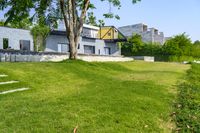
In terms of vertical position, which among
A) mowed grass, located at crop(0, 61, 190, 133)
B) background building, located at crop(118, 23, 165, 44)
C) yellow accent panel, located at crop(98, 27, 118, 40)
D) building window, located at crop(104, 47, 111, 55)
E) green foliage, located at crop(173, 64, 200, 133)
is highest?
background building, located at crop(118, 23, 165, 44)

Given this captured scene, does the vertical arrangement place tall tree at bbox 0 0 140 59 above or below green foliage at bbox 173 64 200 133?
above

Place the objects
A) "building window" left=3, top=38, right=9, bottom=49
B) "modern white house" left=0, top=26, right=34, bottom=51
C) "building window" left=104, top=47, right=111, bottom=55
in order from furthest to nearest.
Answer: "building window" left=104, top=47, right=111, bottom=55 → "building window" left=3, top=38, right=9, bottom=49 → "modern white house" left=0, top=26, right=34, bottom=51

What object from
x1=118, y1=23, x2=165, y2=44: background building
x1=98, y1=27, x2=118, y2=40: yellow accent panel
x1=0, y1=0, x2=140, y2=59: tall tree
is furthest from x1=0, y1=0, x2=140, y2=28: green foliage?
x1=118, y1=23, x2=165, y2=44: background building

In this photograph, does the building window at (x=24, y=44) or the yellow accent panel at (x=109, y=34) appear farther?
the yellow accent panel at (x=109, y=34)

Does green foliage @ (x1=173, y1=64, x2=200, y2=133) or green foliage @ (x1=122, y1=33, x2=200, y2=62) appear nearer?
green foliage @ (x1=173, y1=64, x2=200, y2=133)

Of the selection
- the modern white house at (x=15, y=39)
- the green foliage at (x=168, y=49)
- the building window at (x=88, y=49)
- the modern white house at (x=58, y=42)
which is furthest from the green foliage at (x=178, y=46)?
the modern white house at (x=15, y=39)

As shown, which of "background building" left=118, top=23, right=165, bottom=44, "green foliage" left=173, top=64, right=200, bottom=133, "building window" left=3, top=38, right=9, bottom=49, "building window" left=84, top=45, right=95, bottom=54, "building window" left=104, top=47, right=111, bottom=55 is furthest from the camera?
"background building" left=118, top=23, right=165, bottom=44

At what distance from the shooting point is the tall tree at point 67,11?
22531 millimetres

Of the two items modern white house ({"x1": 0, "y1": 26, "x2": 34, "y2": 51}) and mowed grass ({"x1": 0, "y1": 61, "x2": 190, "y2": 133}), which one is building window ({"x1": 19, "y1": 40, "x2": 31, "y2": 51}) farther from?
mowed grass ({"x1": 0, "y1": 61, "x2": 190, "y2": 133})

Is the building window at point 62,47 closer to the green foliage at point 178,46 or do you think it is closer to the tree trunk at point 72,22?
the green foliage at point 178,46

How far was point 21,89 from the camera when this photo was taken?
11.2 meters

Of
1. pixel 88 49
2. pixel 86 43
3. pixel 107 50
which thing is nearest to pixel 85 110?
pixel 86 43

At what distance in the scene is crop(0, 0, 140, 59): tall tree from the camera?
73.9 ft

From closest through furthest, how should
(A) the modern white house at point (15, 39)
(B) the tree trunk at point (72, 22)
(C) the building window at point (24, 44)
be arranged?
(B) the tree trunk at point (72, 22) → (A) the modern white house at point (15, 39) → (C) the building window at point (24, 44)
